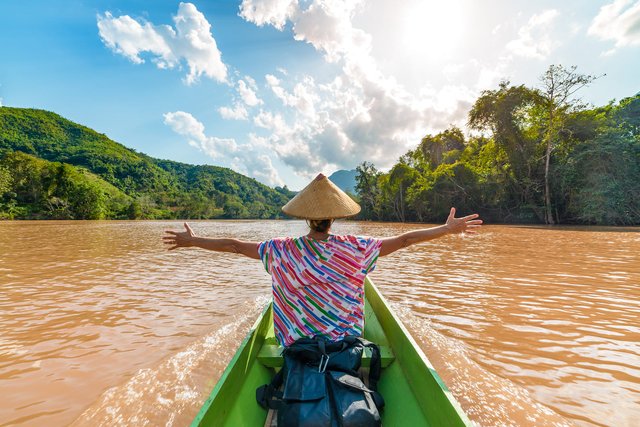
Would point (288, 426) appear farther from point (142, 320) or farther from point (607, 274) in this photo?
point (607, 274)

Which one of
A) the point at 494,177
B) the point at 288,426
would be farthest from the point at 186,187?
the point at 288,426

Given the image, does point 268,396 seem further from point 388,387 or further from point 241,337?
point 241,337

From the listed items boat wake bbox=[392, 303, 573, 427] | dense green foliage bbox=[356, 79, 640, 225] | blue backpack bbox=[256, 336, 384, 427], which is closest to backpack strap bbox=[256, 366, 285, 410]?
blue backpack bbox=[256, 336, 384, 427]

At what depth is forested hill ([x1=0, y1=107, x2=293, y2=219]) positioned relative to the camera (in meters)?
46.3

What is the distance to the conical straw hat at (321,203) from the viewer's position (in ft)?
6.29

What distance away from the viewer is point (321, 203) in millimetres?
1989

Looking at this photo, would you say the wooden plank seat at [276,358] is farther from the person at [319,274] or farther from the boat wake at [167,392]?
the boat wake at [167,392]

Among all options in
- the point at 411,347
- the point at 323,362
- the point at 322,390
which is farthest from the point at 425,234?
the point at 322,390

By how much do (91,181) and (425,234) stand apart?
247 ft

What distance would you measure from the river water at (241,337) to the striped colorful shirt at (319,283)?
113cm

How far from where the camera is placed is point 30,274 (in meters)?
6.57

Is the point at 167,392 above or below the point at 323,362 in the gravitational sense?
below

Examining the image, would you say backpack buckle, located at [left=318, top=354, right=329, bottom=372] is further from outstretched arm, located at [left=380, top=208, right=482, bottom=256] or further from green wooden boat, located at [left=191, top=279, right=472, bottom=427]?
outstretched arm, located at [left=380, top=208, right=482, bottom=256]

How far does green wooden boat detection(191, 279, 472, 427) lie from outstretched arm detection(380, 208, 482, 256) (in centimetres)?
60
